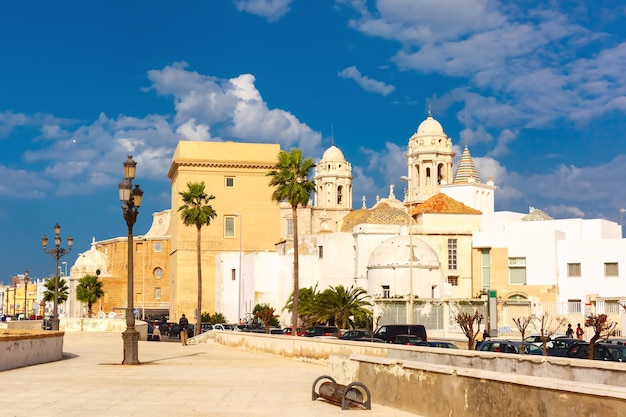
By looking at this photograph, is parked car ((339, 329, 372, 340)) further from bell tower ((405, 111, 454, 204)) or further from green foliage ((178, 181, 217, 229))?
bell tower ((405, 111, 454, 204))

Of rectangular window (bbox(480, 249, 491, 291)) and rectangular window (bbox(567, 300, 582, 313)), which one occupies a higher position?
rectangular window (bbox(480, 249, 491, 291))

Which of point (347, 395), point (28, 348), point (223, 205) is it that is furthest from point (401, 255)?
point (347, 395)

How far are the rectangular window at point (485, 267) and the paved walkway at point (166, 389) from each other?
4262 cm

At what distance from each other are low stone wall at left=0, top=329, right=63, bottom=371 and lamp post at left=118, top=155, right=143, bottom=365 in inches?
93.2

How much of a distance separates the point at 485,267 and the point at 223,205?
31181 mm

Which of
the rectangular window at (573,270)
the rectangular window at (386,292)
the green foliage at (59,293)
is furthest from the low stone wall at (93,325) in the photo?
the green foliage at (59,293)

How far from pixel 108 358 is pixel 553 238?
1747 inches

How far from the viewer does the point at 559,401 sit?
9.62 meters

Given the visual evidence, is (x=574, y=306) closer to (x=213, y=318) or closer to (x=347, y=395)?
(x=213, y=318)

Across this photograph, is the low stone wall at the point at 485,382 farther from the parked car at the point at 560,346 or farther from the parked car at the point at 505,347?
the parked car at the point at 560,346

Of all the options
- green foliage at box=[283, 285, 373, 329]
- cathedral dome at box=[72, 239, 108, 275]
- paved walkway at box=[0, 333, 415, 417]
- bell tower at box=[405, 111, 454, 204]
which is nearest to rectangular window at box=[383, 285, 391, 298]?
green foliage at box=[283, 285, 373, 329]

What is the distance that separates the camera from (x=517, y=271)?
66562 mm

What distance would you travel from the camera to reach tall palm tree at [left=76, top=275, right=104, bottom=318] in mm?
103688

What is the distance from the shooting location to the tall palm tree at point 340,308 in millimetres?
56250
